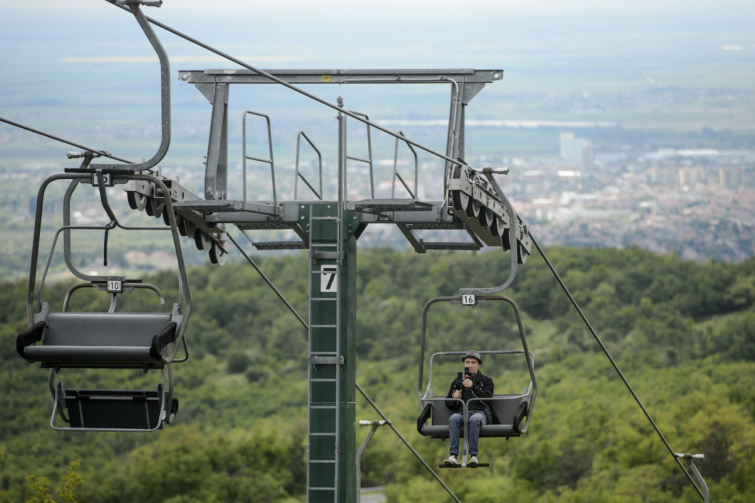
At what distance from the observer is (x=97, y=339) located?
33.6 feet

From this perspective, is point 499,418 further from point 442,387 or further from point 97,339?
point 442,387

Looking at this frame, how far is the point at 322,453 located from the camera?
12.4 meters

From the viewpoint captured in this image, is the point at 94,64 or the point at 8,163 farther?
the point at 94,64

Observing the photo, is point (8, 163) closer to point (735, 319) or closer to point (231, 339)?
point (231, 339)

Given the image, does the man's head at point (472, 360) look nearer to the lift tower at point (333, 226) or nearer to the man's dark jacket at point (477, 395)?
the man's dark jacket at point (477, 395)

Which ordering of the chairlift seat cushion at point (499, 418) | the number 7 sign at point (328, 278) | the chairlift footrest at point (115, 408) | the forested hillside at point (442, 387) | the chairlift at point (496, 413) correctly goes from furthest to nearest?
the forested hillside at point (442, 387) < the number 7 sign at point (328, 278) < the chairlift seat cushion at point (499, 418) < the chairlift at point (496, 413) < the chairlift footrest at point (115, 408)

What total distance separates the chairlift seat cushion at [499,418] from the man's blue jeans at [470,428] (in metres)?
0.06

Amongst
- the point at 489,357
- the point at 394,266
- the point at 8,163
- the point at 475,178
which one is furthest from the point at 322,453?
the point at 8,163

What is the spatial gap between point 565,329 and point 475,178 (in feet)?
210

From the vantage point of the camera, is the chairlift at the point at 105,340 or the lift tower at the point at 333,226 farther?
the lift tower at the point at 333,226

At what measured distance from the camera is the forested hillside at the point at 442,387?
48.0 m

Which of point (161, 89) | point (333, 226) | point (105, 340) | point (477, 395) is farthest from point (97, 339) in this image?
point (477, 395)

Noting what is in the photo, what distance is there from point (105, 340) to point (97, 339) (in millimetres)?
63

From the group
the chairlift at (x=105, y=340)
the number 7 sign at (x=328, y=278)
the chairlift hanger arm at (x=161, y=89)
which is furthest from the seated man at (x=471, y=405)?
the chairlift hanger arm at (x=161, y=89)
